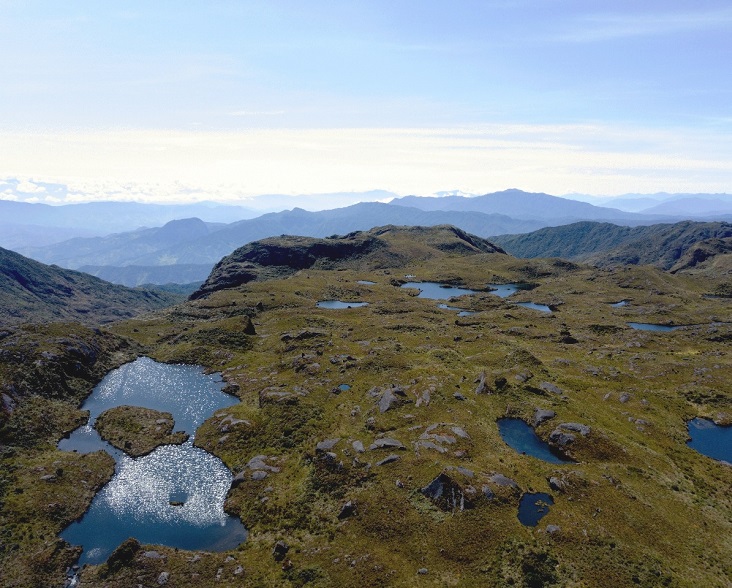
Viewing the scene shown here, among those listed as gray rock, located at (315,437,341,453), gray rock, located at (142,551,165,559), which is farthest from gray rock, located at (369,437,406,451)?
gray rock, located at (142,551,165,559)

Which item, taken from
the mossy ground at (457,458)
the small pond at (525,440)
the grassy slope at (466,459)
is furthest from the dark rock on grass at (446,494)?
A: the small pond at (525,440)

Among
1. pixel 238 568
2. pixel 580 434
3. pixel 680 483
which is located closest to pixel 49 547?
pixel 238 568

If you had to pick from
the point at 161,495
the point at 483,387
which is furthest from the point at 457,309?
the point at 161,495

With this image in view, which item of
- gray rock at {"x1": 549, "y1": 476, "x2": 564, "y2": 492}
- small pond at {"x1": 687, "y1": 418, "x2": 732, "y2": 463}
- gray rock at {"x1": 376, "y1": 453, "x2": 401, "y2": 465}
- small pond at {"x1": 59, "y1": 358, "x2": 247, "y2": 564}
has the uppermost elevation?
gray rock at {"x1": 376, "y1": 453, "x2": 401, "y2": 465}

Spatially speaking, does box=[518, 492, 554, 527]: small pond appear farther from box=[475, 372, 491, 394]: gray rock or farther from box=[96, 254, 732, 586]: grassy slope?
box=[475, 372, 491, 394]: gray rock

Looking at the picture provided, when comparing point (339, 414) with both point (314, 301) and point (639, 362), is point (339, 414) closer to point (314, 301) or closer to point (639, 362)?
point (639, 362)

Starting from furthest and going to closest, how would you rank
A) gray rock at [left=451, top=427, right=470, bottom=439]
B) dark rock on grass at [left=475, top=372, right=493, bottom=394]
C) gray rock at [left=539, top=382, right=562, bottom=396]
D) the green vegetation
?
gray rock at [left=539, top=382, right=562, bottom=396]
dark rock on grass at [left=475, top=372, right=493, bottom=394]
the green vegetation
gray rock at [left=451, top=427, right=470, bottom=439]
